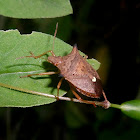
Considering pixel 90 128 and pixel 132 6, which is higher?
pixel 132 6

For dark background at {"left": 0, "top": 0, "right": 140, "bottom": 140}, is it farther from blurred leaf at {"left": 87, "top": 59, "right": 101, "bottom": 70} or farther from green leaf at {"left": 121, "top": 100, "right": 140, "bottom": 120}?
green leaf at {"left": 121, "top": 100, "right": 140, "bottom": 120}

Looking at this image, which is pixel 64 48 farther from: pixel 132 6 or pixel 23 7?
pixel 132 6

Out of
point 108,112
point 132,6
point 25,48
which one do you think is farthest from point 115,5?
point 25,48

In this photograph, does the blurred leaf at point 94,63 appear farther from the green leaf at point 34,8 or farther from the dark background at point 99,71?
the dark background at point 99,71

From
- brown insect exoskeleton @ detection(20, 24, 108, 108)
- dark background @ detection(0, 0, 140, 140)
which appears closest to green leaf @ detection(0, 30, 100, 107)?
brown insect exoskeleton @ detection(20, 24, 108, 108)

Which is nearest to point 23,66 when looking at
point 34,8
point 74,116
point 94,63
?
point 34,8

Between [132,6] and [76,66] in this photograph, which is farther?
[132,6]
